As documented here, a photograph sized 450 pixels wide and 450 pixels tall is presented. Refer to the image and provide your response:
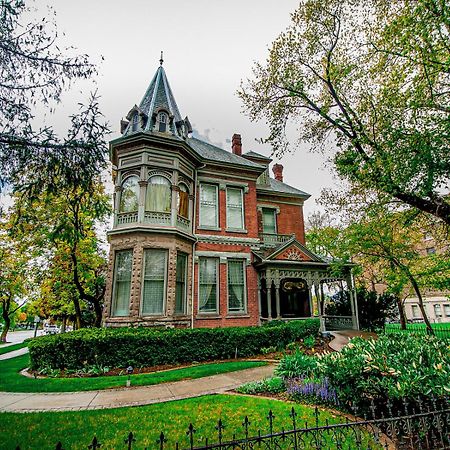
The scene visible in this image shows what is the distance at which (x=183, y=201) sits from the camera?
16234 mm

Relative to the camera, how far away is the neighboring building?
1412cm

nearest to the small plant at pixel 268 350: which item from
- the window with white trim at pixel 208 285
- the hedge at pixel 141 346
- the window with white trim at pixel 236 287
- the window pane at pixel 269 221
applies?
the hedge at pixel 141 346

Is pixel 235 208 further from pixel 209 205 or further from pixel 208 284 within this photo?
pixel 208 284

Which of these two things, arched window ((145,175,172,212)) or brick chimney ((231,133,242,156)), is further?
brick chimney ((231,133,242,156))

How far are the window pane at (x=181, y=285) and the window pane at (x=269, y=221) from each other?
22.2 ft

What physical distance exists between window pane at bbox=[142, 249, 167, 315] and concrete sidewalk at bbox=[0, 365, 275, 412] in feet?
17.2

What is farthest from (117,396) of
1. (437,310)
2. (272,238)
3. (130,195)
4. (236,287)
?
(437,310)

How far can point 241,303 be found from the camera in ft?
55.4

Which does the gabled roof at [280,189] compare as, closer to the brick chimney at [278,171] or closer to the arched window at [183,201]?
the brick chimney at [278,171]

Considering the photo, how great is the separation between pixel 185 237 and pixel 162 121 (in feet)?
21.3

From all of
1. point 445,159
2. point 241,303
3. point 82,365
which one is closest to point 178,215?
point 241,303

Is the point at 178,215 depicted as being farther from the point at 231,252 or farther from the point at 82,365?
the point at 82,365

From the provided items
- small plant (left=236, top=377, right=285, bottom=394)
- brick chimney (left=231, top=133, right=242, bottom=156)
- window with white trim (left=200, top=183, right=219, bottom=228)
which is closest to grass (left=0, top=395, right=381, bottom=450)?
small plant (left=236, top=377, right=285, bottom=394)

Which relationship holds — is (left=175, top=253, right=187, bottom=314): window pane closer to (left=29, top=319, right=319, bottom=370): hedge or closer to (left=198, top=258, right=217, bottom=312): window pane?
(left=198, top=258, right=217, bottom=312): window pane
